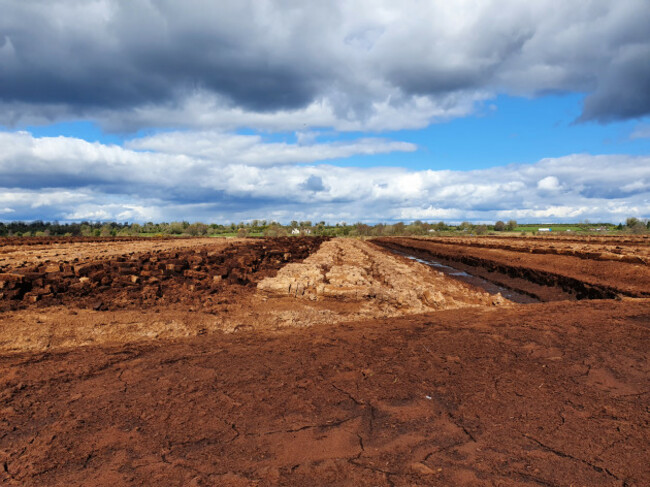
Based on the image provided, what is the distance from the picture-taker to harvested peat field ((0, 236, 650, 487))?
137 inches

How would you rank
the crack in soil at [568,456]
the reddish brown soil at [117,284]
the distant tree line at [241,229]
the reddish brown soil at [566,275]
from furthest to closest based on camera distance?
the distant tree line at [241,229] → the reddish brown soil at [566,275] → the reddish brown soil at [117,284] → the crack in soil at [568,456]

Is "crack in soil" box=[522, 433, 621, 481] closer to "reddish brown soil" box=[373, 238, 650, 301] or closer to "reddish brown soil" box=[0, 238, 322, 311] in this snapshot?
"reddish brown soil" box=[0, 238, 322, 311]

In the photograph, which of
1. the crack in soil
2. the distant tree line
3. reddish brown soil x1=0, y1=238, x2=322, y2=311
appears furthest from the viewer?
the distant tree line

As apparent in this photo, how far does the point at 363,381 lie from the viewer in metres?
5.51

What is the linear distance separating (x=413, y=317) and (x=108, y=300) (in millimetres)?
8313

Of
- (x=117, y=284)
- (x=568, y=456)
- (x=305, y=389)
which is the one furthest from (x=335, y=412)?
(x=117, y=284)

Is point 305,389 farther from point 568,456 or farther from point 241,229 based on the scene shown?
point 241,229

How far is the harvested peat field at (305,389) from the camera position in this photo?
11.4 ft

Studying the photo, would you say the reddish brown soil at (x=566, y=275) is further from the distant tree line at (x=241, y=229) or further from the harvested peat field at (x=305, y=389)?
the distant tree line at (x=241, y=229)

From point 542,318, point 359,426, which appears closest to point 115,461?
point 359,426

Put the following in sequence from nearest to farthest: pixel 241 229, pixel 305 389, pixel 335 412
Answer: pixel 335 412, pixel 305 389, pixel 241 229

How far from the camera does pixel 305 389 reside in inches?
205

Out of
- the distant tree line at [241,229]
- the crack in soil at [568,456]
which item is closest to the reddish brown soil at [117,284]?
the crack in soil at [568,456]

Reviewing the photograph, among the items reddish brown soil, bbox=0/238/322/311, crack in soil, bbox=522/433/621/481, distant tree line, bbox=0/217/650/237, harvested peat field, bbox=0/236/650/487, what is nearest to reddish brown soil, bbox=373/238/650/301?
harvested peat field, bbox=0/236/650/487
